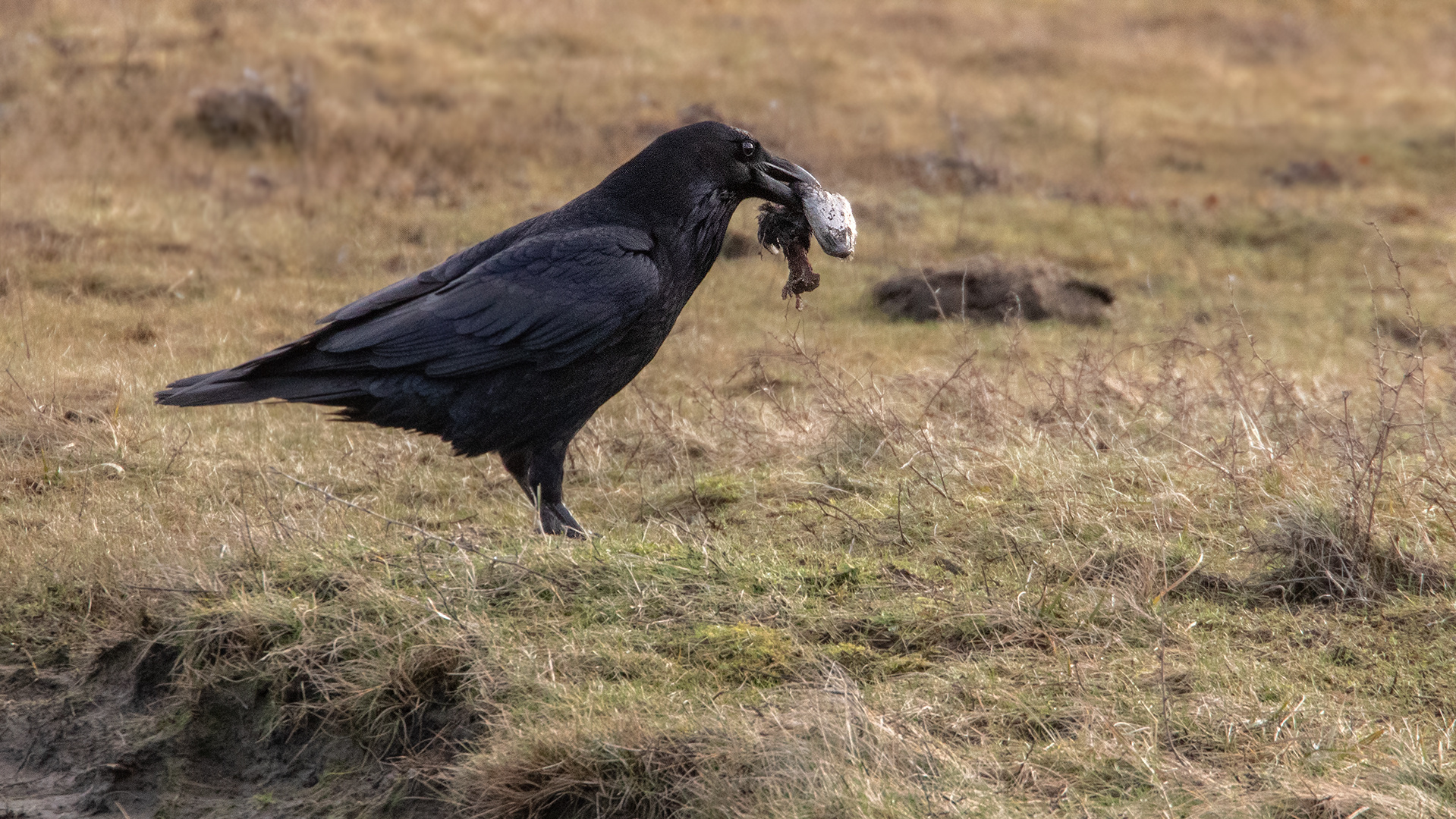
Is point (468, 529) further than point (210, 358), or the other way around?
point (210, 358)

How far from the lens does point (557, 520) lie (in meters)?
4.71

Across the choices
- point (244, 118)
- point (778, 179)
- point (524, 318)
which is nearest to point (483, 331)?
point (524, 318)

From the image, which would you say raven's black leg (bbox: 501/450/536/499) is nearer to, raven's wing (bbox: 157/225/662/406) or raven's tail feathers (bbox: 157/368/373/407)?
raven's wing (bbox: 157/225/662/406)

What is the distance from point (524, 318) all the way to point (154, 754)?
176 cm

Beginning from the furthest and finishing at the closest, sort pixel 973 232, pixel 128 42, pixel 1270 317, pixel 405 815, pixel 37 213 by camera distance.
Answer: pixel 128 42, pixel 973 232, pixel 1270 317, pixel 37 213, pixel 405 815

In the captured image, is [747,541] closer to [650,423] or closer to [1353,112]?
[650,423]

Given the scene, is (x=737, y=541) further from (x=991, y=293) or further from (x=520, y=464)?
(x=991, y=293)

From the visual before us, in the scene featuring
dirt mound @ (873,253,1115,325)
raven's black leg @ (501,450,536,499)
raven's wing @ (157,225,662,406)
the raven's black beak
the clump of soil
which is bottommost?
dirt mound @ (873,253,1115,325)

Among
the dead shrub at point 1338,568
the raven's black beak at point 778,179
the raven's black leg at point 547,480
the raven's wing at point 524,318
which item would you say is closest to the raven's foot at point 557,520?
the raven's black leg at point 547,480

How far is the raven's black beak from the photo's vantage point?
4781 mm

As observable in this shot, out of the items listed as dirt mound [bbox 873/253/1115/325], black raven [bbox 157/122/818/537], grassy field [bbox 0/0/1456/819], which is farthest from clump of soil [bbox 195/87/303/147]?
black raven [bbox 157/122/818/537]

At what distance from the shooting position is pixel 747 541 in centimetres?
454

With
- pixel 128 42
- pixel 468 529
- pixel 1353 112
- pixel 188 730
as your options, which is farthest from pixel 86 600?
pixel 1353 112

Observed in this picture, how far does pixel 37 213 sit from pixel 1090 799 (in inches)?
330
